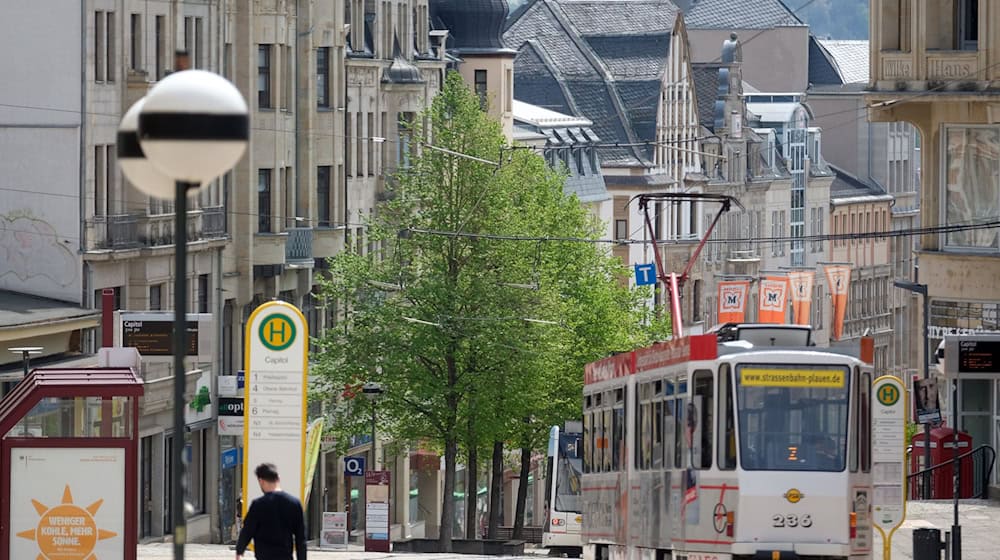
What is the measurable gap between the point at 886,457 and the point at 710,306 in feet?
293

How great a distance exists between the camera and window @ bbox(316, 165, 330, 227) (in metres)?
64.6

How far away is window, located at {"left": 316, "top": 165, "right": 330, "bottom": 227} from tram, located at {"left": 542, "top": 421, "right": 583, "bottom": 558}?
598 inches

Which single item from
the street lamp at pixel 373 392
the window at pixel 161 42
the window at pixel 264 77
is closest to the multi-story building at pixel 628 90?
the window at pixel 264 77

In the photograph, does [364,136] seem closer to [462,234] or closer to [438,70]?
[438,70]

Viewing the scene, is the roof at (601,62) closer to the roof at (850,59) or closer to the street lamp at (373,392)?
the roof at (850,59)

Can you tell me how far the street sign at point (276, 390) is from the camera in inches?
1042

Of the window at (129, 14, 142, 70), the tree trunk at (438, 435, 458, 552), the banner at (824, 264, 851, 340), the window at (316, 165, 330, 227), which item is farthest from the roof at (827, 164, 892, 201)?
the window at (129, 14, 142, 70)

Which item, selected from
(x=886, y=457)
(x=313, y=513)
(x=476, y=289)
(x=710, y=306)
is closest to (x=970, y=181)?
(x=476, y=289)

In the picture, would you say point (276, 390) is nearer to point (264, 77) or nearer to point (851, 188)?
point (264, 77)

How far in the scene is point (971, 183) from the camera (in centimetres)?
4609

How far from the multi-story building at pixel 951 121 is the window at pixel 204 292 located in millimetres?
15972

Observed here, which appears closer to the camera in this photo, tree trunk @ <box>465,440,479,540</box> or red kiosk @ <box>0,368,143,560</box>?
red kiosk @ <box>0,368,143,560</box>

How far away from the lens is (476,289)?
184 feet

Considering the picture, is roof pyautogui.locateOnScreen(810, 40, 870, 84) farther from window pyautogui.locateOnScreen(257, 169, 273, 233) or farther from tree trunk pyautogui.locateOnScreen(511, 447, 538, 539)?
window pyautogui.locateOnScreen(257, 169, 273, 233)
